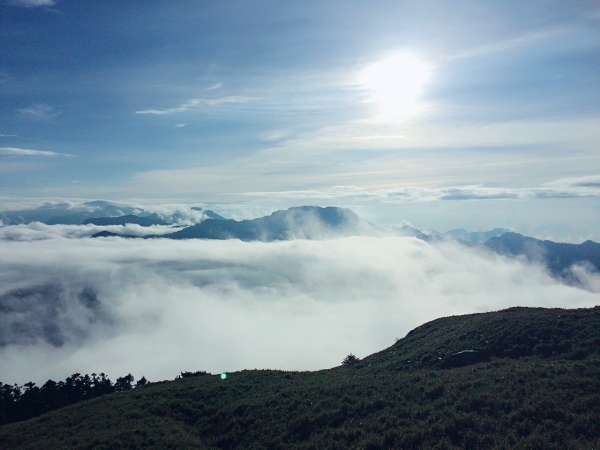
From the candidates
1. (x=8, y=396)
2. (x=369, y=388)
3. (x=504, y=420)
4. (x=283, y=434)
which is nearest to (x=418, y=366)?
(x=369, y=388)

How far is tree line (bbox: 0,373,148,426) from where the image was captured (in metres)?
53.0

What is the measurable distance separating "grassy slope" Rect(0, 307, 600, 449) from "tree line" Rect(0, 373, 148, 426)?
83.7 feet

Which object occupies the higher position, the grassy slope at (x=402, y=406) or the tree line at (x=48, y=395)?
the grassy slope at (x=402, y=406)

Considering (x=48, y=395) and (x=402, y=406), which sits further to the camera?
(x=48, y=395)

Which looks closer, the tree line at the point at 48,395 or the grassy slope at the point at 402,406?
the grassy slope at the point at 402,406

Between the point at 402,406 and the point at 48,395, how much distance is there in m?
62.8

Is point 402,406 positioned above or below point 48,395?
above

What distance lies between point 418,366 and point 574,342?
47.7ft

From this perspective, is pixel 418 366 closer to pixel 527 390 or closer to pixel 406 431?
pixel 527 390

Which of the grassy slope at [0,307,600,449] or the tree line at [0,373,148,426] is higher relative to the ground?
the grassy slope at [0,307,600,449]

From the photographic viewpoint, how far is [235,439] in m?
24.5

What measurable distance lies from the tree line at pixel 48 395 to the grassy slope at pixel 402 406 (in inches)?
1005

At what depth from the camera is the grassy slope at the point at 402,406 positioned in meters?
19.9

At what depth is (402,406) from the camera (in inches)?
955
